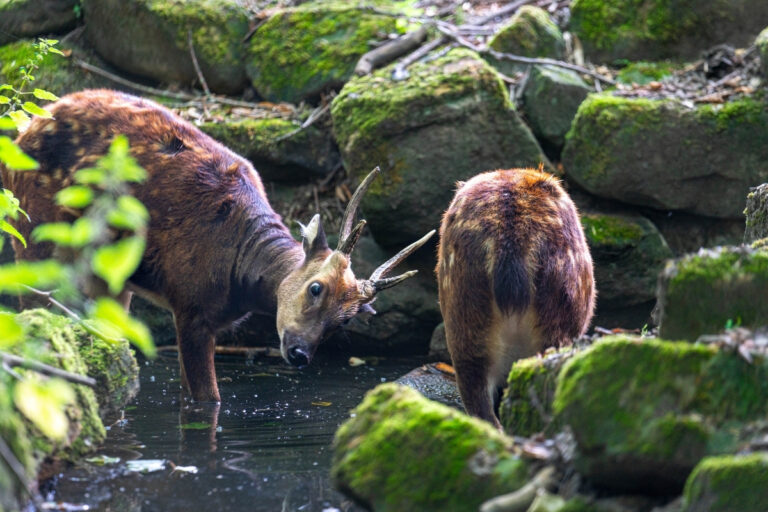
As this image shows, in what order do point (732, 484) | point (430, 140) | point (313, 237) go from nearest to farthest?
point (732, 484)
point (313, 237)
point (430, 140)

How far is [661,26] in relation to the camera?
9367mm

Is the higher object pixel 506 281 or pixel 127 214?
pixel 127 214

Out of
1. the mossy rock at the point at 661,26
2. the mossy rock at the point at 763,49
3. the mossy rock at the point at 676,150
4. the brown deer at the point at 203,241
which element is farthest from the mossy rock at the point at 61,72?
the mossy rock at the point at 763,49

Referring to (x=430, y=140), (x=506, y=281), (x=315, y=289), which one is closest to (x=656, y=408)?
(x=506, y=281)

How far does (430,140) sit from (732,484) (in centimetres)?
570

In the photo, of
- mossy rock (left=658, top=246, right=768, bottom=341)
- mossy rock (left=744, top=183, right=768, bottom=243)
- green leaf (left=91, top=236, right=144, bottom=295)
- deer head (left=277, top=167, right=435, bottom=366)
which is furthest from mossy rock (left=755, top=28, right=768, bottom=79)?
green leaf (left=91, top=236, right=144, bottom=295)

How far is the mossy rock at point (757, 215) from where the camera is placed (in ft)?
19.3

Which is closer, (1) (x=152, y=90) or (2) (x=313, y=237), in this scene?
(2) (x=313, y=237)

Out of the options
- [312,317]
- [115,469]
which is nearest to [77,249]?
[312,317]

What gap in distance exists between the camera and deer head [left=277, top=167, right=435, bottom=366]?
22.2 feet

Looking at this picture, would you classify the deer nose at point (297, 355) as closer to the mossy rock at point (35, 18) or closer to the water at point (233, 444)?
the water at point (233, 444)

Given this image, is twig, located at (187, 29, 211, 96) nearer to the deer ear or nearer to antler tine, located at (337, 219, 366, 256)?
the deer ear

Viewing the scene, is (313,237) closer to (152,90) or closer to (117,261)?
(152,90)

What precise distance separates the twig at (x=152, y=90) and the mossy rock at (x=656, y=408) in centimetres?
713
